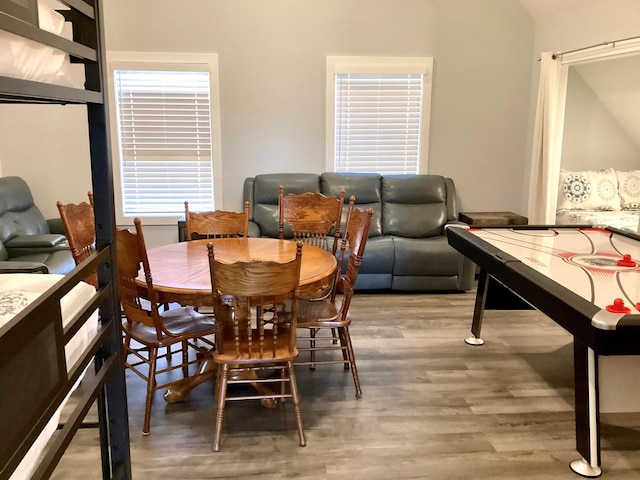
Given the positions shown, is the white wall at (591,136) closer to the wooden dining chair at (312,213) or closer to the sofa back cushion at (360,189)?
the sofa back cushion at (360,189)

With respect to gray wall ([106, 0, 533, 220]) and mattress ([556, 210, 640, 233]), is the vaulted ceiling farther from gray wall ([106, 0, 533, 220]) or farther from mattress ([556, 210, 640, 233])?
mattress ([556, 210, 640, 233])

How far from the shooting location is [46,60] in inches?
49.6

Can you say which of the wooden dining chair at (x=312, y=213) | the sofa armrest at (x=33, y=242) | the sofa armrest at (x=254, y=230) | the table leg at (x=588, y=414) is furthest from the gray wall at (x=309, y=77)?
the table leg at (x=588, y=414)

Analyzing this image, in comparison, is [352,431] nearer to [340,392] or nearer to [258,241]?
[340,392]

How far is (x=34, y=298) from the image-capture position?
149cm

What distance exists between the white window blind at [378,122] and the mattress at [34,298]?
12.5ft

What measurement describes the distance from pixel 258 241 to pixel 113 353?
68.6 inches

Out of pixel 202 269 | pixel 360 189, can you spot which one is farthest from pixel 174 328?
pixel 360 189

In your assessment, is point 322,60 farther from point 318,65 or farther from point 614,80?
point 614,80

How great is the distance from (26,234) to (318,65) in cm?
300

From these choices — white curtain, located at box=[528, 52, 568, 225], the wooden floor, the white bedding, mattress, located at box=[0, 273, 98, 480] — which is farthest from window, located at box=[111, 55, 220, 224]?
the white bedding

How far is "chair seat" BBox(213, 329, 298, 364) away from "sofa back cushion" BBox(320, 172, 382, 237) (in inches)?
102

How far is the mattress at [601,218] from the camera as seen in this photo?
471cm

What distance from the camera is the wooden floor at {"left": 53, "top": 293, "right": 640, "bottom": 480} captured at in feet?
7.59
